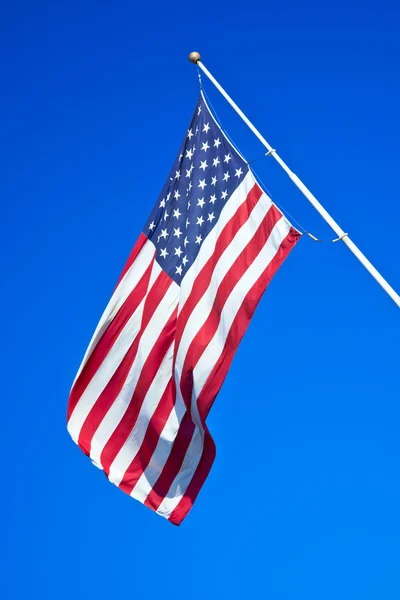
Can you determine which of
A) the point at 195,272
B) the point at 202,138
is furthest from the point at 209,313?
the point at 202,138

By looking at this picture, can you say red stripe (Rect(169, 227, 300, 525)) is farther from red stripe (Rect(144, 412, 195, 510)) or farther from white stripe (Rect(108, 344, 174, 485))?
white stripe (Rect(108, 344, 174, 485))

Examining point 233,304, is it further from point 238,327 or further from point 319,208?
point 319,208

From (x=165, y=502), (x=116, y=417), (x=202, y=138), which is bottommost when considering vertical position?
(x=165, y=502)

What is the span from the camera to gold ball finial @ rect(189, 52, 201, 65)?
1995 centimetres

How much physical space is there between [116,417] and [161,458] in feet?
3.66

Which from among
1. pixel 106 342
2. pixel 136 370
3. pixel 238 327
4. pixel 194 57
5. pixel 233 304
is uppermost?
pixel 194 57

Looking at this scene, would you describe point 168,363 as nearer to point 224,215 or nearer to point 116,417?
point 116,417

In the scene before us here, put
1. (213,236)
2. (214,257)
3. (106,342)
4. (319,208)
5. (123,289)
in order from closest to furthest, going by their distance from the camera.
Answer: (319,208) < (214,257) < (213,236) < (106,342) < (123,289)

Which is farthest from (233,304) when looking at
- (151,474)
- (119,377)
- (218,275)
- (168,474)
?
(151,474)

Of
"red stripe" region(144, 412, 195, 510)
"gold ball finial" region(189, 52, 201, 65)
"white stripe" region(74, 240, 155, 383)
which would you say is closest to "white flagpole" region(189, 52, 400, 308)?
"gold ball finial" region(189, 52, 201, 65)

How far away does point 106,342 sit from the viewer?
1970 cm

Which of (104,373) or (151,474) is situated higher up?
(104,373)

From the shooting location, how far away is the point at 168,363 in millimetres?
19172

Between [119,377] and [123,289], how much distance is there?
1.64 metres
